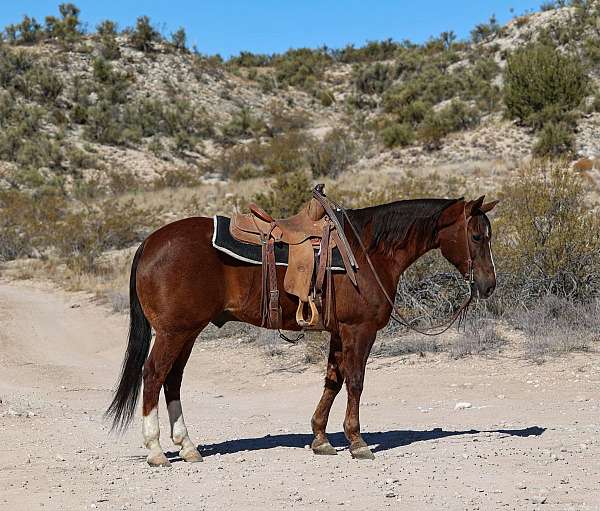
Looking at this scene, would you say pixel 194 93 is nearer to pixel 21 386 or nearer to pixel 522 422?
pixel 21 386

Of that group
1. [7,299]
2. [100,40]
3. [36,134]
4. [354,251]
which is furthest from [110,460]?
[100,40]

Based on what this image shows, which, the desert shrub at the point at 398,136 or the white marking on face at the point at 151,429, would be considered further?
A: the desert shrub at the point at 398,136

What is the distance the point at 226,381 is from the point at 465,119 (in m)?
25.5

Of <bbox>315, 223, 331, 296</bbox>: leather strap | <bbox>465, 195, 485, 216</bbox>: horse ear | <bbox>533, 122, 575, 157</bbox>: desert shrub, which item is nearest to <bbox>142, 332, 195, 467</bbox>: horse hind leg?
<bbox>315, 223, 331, 296</bbox>: leather strap

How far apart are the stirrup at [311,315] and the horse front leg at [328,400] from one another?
37 centimetres

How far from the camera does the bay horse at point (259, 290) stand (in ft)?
22.1

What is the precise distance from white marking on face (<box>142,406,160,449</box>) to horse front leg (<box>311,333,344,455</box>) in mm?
1261

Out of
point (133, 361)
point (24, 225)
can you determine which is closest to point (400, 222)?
point (133, 361)

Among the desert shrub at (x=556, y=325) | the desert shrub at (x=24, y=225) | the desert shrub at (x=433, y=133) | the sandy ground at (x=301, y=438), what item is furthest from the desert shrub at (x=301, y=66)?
the sandy ground at (x=301, y=438)

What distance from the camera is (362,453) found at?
22.2 ft

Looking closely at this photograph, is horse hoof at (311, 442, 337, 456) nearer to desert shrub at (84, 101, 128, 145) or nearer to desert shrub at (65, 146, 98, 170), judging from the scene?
desert shrub at (65, 146, 98, 170)

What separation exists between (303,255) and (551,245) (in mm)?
7204

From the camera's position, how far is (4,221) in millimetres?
26188

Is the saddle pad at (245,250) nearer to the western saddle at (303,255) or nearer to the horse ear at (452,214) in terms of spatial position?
the western saddle at (303,255)
